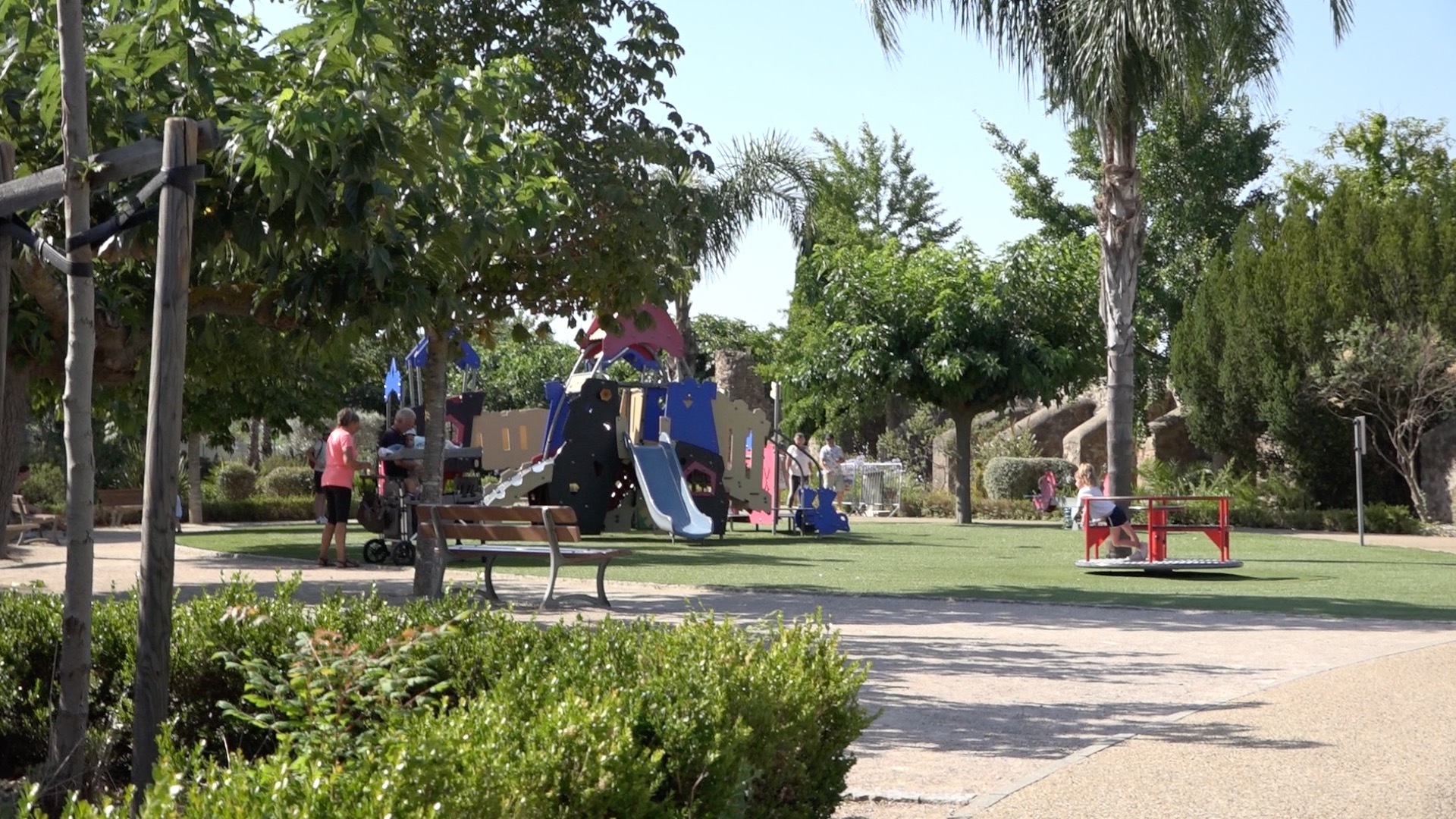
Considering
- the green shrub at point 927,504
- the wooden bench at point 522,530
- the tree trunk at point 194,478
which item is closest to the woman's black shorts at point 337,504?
the wooden bench at point 522,530

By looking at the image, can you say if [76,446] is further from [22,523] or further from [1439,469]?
[1439,469]

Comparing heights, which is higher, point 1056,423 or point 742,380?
point 742,380

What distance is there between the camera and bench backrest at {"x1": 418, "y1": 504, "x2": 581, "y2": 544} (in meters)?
12.2

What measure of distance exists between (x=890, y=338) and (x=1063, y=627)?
62.7 feet

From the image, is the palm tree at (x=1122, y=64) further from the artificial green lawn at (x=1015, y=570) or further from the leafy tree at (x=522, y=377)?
the leafy tree at (x=522, y=377)

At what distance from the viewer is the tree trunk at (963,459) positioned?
1216 inches

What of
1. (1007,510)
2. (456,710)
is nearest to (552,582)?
(456,710)

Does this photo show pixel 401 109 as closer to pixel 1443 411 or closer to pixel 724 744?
pixel 724 744

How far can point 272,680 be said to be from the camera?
207 inches

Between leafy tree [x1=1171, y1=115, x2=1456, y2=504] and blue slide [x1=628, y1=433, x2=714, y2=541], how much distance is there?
1448 cm

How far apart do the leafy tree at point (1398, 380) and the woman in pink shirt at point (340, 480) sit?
2038 cm

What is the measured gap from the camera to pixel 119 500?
25.2m

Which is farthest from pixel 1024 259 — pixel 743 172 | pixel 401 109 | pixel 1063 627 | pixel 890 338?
pixel 401 109

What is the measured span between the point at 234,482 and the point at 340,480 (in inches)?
725
